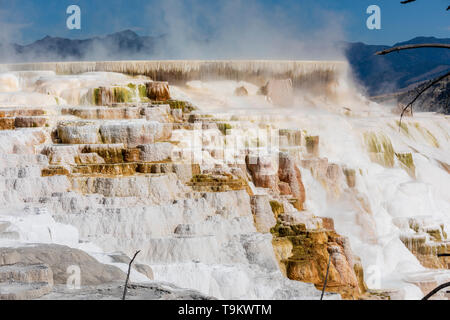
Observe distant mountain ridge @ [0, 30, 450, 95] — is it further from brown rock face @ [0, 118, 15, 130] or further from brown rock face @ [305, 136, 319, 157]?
brown rock face @ [0, 118, 15, 130]

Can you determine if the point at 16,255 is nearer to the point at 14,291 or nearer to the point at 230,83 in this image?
the point at 14,291

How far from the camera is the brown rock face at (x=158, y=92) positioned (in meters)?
20.0

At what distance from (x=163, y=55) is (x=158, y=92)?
2970 centimetres

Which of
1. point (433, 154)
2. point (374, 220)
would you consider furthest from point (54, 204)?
point (433, 154)

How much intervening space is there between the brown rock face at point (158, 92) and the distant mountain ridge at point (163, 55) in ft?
69.9

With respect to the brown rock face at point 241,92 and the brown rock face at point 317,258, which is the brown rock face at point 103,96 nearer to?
the brown rock face at point 241,92

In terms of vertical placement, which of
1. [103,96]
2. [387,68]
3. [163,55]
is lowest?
[103,96]

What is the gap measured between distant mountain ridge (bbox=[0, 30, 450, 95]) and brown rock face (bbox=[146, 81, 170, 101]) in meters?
21.3

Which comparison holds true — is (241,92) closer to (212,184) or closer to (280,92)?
(280,92)

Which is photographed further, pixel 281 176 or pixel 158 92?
pixel 158 92

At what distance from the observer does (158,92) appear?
20000 millimetres

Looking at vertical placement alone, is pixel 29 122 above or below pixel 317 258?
above

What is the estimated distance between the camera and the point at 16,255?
7.98m

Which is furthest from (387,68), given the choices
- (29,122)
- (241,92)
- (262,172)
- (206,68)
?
(29,122)
